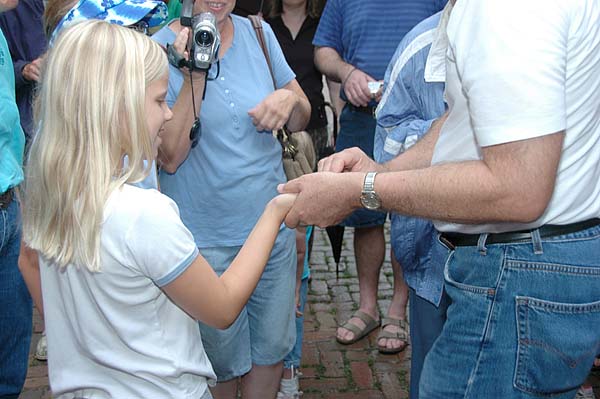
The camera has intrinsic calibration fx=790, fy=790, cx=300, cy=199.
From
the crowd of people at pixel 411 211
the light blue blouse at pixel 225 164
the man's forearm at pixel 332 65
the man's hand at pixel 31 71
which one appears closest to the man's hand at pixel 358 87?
the man's forearm at pixel 332 65

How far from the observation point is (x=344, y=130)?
457 cm

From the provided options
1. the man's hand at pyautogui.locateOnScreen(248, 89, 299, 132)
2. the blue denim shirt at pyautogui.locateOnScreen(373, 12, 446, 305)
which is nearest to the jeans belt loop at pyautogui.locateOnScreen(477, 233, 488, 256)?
the blue denim shirt at pyautogui.locateOnScreen(373, 12, 446, 305)

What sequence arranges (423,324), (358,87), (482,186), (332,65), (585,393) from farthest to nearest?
(332,65) < (358,87) < (585,393) < (423,324) < (482,186)

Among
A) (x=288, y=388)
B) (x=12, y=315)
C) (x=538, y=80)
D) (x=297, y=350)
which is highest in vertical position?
(x=538, y=80)

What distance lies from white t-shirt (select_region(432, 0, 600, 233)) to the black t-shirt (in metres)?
2.82

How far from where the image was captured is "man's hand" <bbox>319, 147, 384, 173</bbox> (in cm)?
251

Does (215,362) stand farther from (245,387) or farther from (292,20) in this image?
(292,20)

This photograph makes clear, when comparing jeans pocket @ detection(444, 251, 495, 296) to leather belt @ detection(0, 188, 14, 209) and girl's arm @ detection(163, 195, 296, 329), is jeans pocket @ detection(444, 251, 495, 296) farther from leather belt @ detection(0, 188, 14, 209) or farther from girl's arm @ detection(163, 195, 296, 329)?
leather belt @ detection(0, 188, 14, 209)

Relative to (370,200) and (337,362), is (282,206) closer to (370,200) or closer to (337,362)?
(370,200)

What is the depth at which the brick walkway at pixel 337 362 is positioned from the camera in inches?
161

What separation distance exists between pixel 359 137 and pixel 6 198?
7.25 feet

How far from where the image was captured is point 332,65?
4.47 m

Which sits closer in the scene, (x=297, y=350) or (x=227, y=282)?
(x=227, y=282)

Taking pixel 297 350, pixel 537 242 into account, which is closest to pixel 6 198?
pixel 297 350
